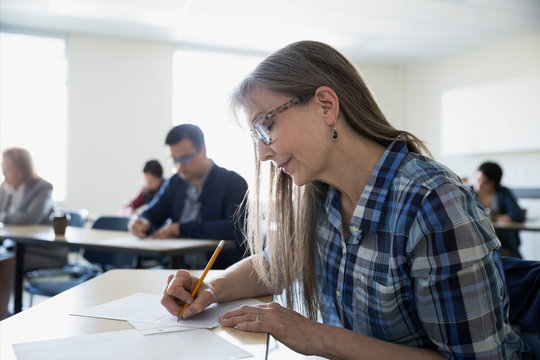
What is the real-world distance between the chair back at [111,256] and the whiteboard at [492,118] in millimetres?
5058

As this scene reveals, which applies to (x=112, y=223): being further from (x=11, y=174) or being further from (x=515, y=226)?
(x=515, y=226)

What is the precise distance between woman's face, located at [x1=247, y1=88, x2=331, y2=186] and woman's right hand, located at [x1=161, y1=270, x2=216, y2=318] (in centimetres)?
35

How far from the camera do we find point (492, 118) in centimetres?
674

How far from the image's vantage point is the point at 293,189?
1.32 meters

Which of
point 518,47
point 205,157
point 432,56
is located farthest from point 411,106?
point 205,157

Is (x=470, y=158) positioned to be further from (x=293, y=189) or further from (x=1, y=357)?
(x=1, y=357)

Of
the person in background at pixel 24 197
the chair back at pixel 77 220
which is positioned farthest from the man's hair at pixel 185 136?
the chair back at pixel 77 220

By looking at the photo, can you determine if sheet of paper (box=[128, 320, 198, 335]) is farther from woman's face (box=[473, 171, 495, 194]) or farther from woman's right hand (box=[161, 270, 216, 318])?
woman's face (box=[473, 171, 495, 194])

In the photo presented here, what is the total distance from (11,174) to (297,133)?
3501mm

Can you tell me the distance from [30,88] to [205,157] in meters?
4.02

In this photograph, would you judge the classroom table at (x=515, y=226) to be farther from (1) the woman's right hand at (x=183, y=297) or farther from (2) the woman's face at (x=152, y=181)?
(1) the woman's right hand at (x=183, y=297)

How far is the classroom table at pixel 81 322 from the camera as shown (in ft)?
3.13

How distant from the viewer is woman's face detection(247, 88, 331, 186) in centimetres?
110

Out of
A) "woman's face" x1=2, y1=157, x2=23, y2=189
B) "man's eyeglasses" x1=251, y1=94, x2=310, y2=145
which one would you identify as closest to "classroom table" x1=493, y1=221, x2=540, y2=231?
"man's eyeglasses" x1=251, y1=94, x2=310, y2=145
